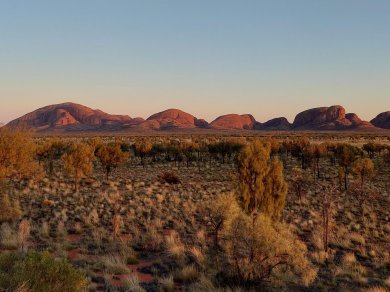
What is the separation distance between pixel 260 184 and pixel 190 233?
424 centimetres

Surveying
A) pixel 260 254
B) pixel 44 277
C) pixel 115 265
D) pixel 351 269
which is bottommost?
pixel 351 269

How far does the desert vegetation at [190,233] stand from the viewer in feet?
39.6

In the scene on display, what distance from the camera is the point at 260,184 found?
18062 millimetres

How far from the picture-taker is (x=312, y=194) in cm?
3189

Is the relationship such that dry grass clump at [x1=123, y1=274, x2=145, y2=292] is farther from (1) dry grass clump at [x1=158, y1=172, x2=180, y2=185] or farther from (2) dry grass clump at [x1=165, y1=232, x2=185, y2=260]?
(1) dry grass clump at [x1=158, y1=172, x2=180, y2=185]

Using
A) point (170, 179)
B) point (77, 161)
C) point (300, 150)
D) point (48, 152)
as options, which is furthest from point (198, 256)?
point (300, 150)

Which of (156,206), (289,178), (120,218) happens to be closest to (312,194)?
(289,178)

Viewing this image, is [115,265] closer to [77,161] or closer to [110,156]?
[77,161]

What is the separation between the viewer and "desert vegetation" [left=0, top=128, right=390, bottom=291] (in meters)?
12.1

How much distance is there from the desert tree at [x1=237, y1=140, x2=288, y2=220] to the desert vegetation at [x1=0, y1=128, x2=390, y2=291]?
0.05 m

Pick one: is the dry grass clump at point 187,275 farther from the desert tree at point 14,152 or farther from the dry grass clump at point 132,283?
the desert tree at point 14,152

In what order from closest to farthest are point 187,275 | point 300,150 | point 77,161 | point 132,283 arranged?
point 132,283
point 187,275
point 77,161
point 300,150

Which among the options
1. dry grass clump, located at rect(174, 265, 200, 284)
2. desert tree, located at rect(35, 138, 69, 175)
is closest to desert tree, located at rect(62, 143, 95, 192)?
desert tree, located at rect(35, 138, 69, 175)

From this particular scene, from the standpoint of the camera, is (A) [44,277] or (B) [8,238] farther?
(B) [8,238]
